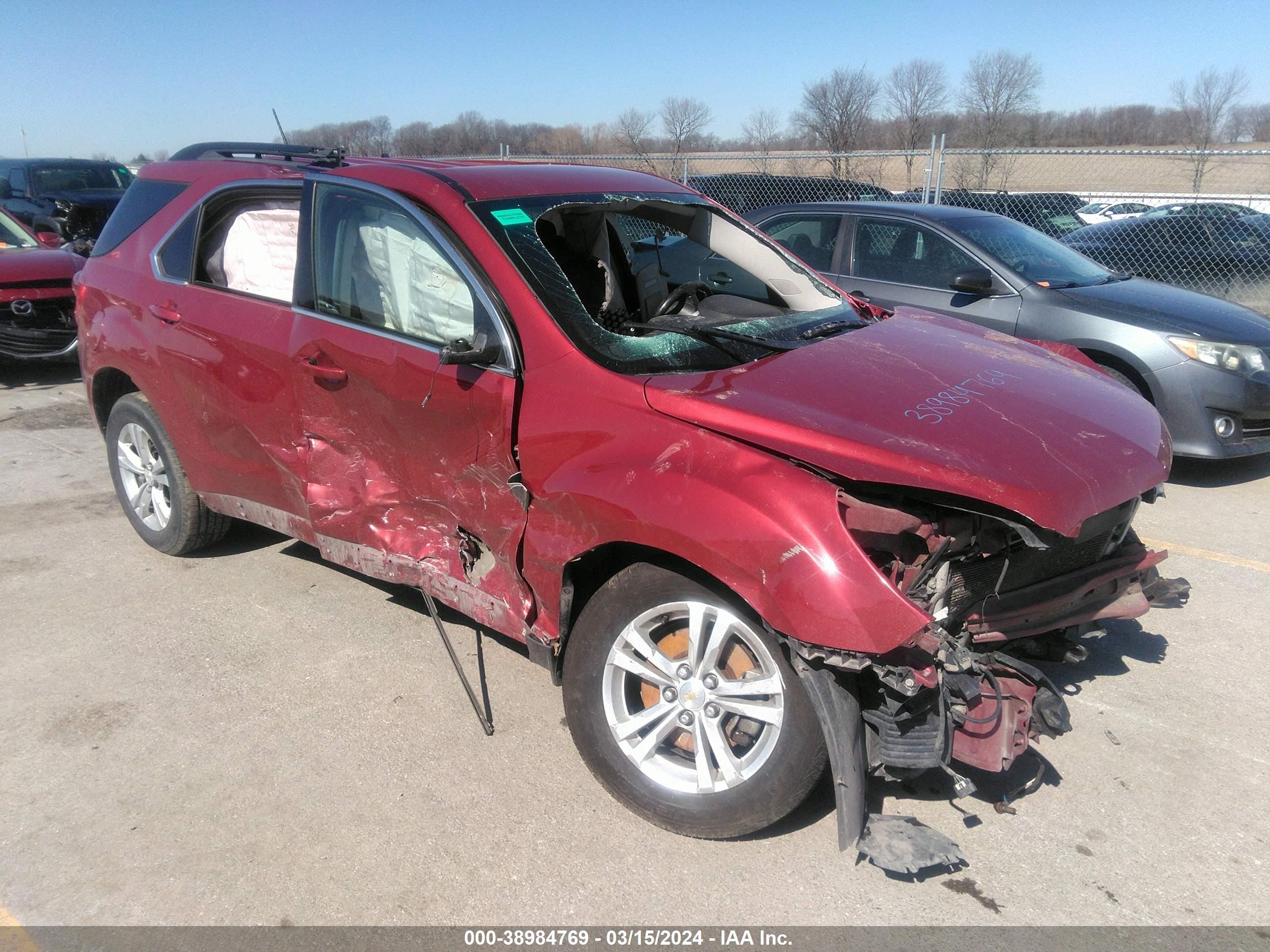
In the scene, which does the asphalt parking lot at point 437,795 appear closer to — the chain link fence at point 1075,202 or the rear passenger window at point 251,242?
the rear passenger window at point 251,242

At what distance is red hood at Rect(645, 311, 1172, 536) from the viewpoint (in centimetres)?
251

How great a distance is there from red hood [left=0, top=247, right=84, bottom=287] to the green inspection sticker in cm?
705

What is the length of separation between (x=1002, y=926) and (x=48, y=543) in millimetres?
→ 4975

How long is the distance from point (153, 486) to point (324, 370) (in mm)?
1781

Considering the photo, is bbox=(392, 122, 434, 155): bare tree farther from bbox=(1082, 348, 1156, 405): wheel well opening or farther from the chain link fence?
bbox=(1082, 348, 1156, 405): wheel well opening

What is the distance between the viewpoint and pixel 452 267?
10.7 feet

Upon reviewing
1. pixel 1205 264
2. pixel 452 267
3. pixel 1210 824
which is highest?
pixel 452 267

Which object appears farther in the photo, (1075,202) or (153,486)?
(1075,202)

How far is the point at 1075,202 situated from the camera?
17.1 meters

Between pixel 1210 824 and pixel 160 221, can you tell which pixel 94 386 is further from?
pixel 1210 824

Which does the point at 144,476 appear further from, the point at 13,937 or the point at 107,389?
the point at 13,937

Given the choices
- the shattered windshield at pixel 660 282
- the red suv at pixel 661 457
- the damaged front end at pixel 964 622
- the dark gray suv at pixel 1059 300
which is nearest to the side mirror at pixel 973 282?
the dark gray suv at pixel 1059 300

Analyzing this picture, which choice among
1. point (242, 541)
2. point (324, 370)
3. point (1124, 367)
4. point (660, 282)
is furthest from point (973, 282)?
point (242, 541)

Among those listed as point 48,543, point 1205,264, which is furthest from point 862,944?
point 1205,264
